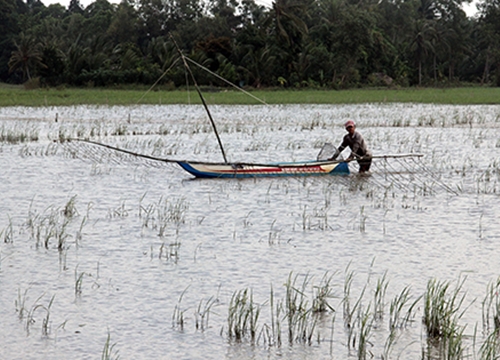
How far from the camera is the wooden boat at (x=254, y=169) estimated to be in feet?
36.1

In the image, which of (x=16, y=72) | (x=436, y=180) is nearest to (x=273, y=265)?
(x=436, y=180)

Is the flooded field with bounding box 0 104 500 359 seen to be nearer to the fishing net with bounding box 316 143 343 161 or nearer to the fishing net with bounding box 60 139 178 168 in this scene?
the fishing net with bounding box 60 139 178 168

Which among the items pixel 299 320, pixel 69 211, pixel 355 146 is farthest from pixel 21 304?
pixel 355 146

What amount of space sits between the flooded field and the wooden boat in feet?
0.44

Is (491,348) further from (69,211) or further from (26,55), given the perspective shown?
(26,55)

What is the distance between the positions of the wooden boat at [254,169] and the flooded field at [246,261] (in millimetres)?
134

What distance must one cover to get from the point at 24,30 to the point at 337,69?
1192 inches

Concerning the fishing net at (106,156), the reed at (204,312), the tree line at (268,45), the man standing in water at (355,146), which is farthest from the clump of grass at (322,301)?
the tree line at (268,45)

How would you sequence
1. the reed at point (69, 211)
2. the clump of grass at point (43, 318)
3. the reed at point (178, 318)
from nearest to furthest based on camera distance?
the clump of grass at point (43, 318)
the reed at point (178, 318)
the reed at point (69, 211)

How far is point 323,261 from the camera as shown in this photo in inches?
263

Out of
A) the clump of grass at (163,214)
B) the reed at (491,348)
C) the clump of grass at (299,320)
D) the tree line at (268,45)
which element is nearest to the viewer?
the reed at (491,348)

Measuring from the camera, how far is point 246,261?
6688 mm

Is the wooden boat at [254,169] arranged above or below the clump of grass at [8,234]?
above

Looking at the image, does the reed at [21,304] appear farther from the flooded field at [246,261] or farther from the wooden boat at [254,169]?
the wooden boat at [254,169]
